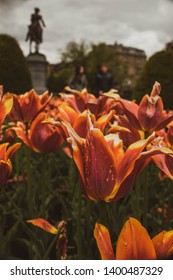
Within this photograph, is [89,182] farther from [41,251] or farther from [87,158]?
[41,251]

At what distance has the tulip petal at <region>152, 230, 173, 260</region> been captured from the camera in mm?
568

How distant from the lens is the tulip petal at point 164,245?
568 millimetres

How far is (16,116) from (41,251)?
465mm

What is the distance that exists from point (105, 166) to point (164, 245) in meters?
0.16

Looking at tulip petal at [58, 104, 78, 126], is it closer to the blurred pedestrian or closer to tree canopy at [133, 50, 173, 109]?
tree canopy at [133, 50, 173, 109]

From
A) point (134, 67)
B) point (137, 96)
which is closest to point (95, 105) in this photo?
point (137, 96)

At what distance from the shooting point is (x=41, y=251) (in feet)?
4.25

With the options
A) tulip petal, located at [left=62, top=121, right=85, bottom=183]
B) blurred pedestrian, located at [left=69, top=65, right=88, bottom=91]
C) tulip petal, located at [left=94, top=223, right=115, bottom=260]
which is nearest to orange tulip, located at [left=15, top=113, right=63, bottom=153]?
tulip petal, located at [left=62, top=121, right=85, bottom=183]

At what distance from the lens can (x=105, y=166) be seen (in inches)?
25.9

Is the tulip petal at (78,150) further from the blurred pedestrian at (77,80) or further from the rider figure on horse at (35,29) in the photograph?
the rider figure on horse at (35,29)

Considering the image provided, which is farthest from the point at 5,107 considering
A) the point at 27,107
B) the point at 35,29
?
the point at 35,29

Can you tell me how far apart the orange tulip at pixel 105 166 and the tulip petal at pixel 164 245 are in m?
0.12

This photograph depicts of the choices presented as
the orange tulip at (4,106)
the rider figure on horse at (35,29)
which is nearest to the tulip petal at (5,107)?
the orange tulip at (4,106)

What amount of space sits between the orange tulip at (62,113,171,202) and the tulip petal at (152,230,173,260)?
0.12 metres
